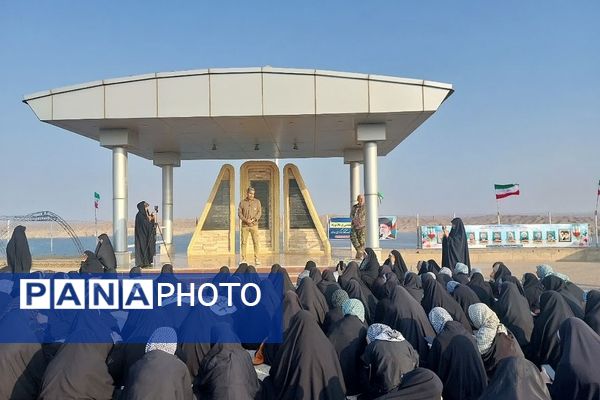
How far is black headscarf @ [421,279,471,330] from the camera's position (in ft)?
17.2

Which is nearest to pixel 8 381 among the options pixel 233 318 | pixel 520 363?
pixel 233 318

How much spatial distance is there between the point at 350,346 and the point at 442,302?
60.0 inches

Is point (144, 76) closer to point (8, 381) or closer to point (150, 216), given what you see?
point (150, 216)

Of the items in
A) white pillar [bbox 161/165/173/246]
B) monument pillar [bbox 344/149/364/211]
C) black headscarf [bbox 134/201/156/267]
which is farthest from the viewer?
white pillar [bbox 161/165/173/246]

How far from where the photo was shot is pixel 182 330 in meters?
4.57

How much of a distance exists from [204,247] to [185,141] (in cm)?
320

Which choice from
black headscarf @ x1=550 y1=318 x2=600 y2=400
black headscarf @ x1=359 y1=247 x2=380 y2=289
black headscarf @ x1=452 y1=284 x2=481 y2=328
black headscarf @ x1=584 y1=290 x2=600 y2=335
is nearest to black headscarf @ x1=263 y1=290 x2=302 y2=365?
black headscarf @ x1=452 y1=284 x2=481 y2=328

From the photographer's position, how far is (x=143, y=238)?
39.4ft

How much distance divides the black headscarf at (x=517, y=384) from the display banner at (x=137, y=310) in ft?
6.20

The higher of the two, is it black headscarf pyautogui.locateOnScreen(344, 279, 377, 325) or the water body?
black headscarf pyautogui.locateOnScreen(344, 279, 377, 325)

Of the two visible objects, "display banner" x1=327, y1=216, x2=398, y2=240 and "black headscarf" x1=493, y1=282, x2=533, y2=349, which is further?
"display banner" x1=327, y1=216, x2=398, y2=240

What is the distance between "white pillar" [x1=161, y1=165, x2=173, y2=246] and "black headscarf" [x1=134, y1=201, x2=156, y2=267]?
142 inches

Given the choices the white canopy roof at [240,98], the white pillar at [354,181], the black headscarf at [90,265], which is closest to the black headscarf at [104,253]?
the black headscarf at [90,265]

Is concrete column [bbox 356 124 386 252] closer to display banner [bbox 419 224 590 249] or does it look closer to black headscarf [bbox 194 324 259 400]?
display banner [bbox 419 224 590 249]
